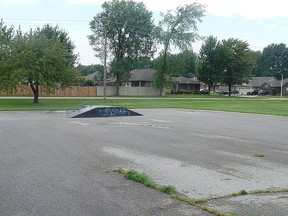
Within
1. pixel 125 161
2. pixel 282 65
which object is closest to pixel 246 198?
pixel 125 161

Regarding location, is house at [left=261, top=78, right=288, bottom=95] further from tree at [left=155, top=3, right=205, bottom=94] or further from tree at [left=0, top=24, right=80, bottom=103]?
tree at [left=0, top=24, right=80, bottom=103]

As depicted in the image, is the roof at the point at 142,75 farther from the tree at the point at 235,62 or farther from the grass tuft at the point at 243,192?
the grass tuft at the point at 243,192

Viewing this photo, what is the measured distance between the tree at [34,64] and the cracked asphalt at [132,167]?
23.6 metres

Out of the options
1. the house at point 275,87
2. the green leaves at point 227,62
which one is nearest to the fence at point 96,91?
the green leaves at point 227,62

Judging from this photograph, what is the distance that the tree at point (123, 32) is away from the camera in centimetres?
6906

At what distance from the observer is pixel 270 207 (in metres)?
5.11

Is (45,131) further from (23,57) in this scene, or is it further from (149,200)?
(23,57)

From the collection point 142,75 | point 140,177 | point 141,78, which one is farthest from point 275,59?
point 140,177

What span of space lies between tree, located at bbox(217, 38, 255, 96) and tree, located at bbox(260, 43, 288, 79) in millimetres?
57713

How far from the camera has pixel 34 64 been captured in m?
35.7

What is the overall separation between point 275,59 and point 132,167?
13855 centimetres

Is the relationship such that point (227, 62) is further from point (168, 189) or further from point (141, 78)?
point (168, 189)

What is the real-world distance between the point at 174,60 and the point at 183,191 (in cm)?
6532

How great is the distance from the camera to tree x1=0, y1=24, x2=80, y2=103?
35094mm
